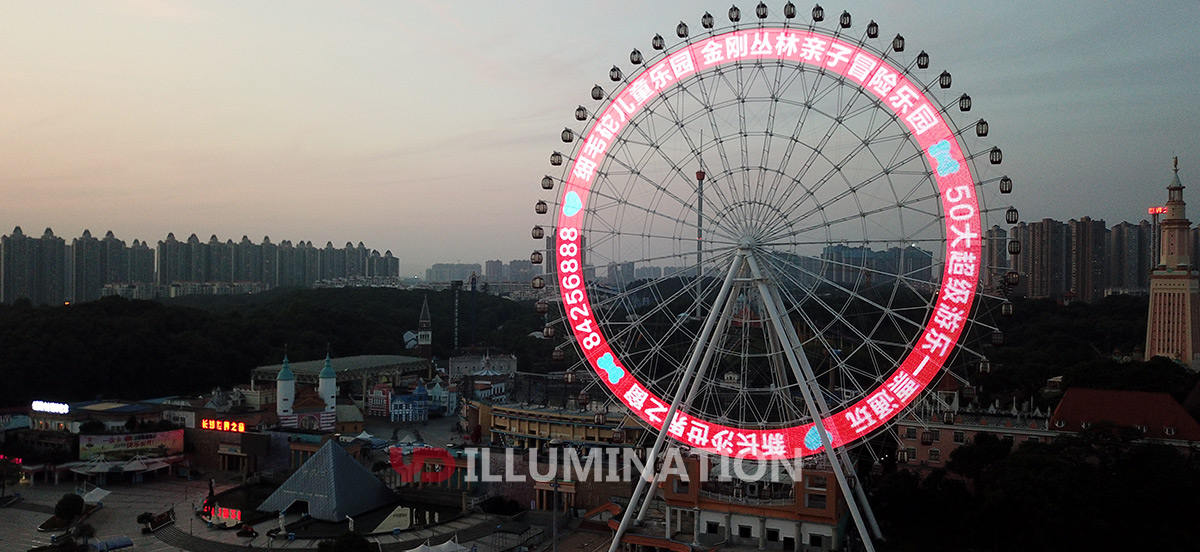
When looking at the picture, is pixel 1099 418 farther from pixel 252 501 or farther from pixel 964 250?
pixel 252 501

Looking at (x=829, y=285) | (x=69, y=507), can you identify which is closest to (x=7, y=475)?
(x=69, y=507)

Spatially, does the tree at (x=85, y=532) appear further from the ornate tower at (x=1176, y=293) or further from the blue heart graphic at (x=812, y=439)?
the ornate tower at (x=1176, y=293)

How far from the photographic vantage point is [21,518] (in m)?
35.3

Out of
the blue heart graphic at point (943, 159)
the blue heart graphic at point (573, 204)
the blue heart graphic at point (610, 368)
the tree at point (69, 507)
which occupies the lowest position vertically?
the tree at point (69, 507)

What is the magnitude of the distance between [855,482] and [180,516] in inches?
1096

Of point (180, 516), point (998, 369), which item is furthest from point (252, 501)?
point (998, 369)

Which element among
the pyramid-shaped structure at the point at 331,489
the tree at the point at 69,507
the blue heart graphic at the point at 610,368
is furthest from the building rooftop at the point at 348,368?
the blue heart graphic at the point at 610,368

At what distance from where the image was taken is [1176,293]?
44.1 metres

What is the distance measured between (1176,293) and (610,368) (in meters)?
36.8

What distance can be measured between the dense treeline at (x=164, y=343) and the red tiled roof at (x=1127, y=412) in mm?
54605

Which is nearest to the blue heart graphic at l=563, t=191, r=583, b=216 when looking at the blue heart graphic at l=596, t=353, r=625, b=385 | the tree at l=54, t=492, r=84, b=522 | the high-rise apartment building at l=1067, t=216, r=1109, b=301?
the blue heart graphic at l=596, t=353, r=625, b=385

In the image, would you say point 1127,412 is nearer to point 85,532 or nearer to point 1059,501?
point 1059,501

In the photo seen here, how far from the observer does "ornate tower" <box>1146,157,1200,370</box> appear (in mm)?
43219

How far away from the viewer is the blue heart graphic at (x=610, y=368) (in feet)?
72.3
